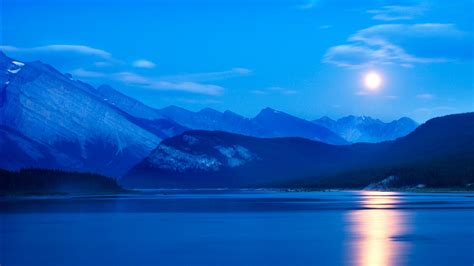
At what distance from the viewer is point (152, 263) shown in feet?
202

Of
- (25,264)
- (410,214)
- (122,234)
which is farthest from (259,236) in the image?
(410,214)

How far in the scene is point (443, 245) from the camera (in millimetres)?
73188

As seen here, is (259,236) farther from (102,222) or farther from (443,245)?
(102,222)

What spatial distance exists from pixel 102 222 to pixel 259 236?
3269 cm

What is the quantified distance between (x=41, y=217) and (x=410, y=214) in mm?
59301

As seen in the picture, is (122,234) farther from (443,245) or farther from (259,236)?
(443,245)

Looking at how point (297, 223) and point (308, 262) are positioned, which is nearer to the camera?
point (308, 262)

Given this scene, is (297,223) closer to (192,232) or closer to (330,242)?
(192,232)

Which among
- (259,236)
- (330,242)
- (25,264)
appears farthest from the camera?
(259,236)

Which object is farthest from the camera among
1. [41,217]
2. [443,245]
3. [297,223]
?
[41,217]

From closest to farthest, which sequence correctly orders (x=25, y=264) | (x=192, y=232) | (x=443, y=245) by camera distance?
(x=25, y=264), (x=443, y=245), (x=192, y=232)

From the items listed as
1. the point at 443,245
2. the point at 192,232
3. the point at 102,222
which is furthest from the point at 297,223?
the point at 443,245

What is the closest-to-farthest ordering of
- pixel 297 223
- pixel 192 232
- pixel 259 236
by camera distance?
pixel 259 236 < pixel 192 232 < pixel 297 223

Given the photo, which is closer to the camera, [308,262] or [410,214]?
[308,262]
